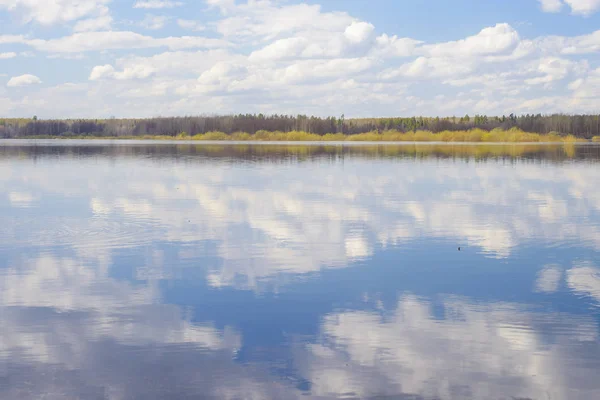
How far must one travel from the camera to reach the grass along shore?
12212cm

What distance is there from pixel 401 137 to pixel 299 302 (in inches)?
5182

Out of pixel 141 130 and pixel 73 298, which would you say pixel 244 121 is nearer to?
pixel 141 130

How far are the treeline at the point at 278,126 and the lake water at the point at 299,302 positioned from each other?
433ft

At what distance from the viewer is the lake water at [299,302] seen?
6.22 m

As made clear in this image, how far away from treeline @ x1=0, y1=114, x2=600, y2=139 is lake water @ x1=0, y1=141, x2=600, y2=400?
132 metres

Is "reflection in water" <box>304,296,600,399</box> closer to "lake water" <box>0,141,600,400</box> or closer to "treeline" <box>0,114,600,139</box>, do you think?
"lake water" <box>0,141,600,400</box>

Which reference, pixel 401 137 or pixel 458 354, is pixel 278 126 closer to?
pixel 401 137

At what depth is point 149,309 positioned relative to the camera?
8539 mm

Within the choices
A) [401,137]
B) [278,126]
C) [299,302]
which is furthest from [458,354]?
[278,126]

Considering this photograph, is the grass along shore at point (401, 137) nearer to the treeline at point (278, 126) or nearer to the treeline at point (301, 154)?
the treeline at point (278, 126)

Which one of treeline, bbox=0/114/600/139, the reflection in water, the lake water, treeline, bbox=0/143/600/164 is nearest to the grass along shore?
treeline, bbox=0/114/600/139

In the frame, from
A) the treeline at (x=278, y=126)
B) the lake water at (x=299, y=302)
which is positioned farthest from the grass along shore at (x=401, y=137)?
the lake water at (x=299, y=302)

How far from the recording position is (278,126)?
16825 cm

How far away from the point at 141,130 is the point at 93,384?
172 metres
